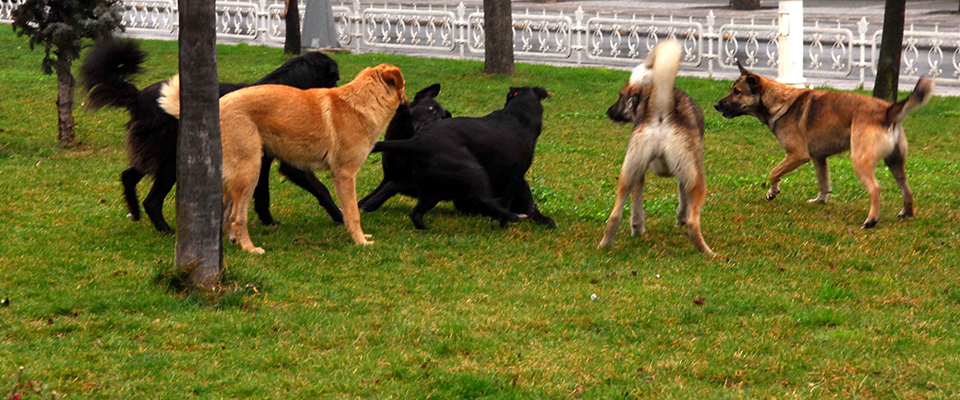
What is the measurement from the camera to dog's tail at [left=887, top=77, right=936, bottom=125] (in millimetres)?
7848

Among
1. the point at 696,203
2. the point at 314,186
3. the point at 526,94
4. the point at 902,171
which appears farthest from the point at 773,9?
the point at 314,186

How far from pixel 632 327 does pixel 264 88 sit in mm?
3394

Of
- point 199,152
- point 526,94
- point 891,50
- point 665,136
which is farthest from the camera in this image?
point 891,50

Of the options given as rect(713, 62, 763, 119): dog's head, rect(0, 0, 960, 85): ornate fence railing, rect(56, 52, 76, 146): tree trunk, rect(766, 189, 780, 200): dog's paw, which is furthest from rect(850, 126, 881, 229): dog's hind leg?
rect(0, 0, 960, 85): ornate fence railing

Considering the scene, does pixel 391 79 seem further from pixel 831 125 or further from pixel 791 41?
pixel 791 41

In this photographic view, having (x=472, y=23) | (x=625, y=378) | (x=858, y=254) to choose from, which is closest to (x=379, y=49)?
(x=472, y=23)

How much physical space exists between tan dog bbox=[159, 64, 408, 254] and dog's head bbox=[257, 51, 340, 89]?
0.93 metres

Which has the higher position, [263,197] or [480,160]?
[480,160]

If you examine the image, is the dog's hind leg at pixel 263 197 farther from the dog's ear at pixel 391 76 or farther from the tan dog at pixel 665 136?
the tan dog at pixel 665 136

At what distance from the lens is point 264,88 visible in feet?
24.1

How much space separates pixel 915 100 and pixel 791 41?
7984 millimetres

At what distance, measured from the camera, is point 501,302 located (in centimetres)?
613

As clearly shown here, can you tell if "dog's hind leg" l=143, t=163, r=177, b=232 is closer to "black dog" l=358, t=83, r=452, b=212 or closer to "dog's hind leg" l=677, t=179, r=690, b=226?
"black dog" l=358, t=83, r=452, b=212

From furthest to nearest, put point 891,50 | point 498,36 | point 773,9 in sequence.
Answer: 1. point 773,9
2. point 498,36
3. point 891,50
